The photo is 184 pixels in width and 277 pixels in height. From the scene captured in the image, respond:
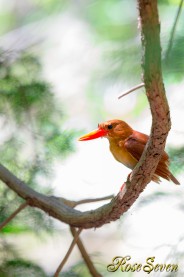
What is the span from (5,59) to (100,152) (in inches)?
13.2

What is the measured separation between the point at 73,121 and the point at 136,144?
0.39 metres

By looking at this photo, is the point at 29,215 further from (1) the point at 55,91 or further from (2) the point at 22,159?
(1) the point at 55,91

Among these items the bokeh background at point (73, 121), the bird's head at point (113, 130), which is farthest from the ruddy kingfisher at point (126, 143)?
the bokeh background at point (73, 121)

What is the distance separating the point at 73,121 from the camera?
134 centimetres

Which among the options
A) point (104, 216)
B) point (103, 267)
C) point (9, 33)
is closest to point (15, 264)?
point (103, 267)

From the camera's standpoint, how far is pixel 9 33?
1.39 meters

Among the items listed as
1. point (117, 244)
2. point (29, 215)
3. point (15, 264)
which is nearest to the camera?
point (15, 264)

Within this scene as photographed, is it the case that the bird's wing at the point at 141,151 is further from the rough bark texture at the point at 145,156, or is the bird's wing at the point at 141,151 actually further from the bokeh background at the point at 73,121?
the bokeh background at the point at 73,121

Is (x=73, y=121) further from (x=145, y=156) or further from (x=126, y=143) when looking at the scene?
(x=145, y=156)
